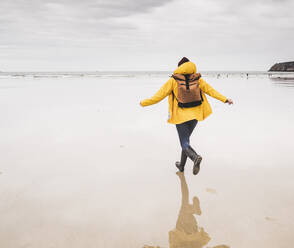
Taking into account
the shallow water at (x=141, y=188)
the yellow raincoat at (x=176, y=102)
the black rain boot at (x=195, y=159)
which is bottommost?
the shallow water at (x=141, y=188)

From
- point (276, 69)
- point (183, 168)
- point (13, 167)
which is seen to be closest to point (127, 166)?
point (183, 168)

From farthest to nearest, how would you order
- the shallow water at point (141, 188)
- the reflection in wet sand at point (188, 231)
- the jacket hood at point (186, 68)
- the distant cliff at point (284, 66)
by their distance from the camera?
the distant cliff at point (284, 66), the jacket hood at point (186, 68), the shallow water at point (141, 188), the reflection in wet sand at point (188, 231)

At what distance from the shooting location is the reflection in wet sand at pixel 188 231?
286cm

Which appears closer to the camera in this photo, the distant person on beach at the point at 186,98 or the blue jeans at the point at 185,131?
the distant person on beach at the point at 186,98

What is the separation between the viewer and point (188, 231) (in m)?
3.09

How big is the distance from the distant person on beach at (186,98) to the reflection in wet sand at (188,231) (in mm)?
659

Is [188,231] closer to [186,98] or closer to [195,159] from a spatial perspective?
[195,159]

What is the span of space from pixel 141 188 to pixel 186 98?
1.66m

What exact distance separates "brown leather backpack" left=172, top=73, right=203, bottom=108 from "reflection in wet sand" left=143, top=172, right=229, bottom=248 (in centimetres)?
159

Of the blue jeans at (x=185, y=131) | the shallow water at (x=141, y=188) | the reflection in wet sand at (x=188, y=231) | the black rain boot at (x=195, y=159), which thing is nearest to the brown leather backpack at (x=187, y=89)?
the blue jeans at (x=185, y=131)

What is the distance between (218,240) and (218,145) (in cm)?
369

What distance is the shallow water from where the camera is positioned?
301 centimetres

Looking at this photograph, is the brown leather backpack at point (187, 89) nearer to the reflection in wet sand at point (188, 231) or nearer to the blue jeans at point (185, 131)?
the blue jeans at point (185, 131)

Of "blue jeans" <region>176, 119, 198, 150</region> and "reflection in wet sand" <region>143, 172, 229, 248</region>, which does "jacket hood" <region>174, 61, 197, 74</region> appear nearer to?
"blue jeans" <region>176, 119, 198, 150</region>
